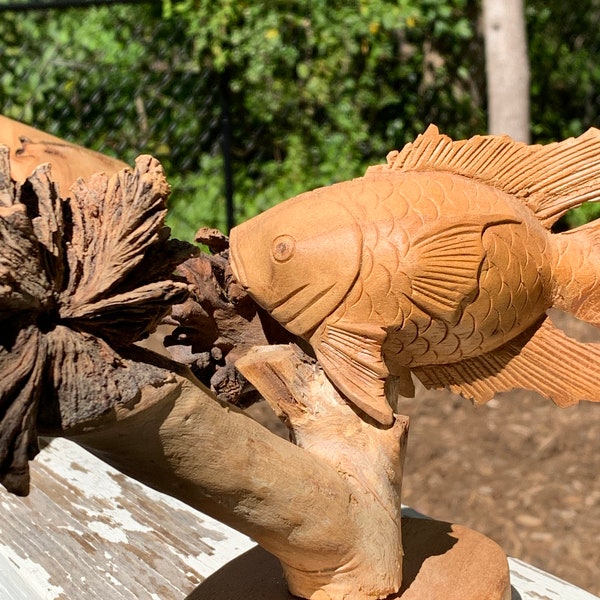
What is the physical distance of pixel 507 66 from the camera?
3244 millimetres

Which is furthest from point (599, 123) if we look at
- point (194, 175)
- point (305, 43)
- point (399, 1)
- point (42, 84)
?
point (42, 84)

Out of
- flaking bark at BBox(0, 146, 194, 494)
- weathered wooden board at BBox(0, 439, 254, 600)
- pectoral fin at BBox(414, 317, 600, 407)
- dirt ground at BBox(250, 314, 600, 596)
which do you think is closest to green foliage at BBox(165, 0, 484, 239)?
dirt ground at BBox(250, 314, 600, 596)

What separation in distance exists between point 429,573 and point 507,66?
2623mm

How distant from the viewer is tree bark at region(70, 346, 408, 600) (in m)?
0.78

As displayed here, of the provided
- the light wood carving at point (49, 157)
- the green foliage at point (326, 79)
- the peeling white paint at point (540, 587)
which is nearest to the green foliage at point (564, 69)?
A: the green foliage at point (326, 79)

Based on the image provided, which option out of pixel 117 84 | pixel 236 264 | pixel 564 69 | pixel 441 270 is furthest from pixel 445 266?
pixel 564 69

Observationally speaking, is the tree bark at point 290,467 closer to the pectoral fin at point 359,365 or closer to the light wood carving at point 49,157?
the pectoral fin at point 359,365

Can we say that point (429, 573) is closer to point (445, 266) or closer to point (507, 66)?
point (445, 266)

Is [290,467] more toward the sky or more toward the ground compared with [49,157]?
more toward the ground

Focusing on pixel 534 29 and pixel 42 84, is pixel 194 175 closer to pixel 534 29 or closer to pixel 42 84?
pixel 42 84

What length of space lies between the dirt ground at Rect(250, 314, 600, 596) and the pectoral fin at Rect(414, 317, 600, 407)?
3.78 ft

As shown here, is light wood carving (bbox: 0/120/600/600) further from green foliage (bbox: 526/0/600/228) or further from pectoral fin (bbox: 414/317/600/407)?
green foliage (bbox: 526/0/600/228)

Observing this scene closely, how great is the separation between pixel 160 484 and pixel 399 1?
318 centimetres

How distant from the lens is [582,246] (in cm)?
110
